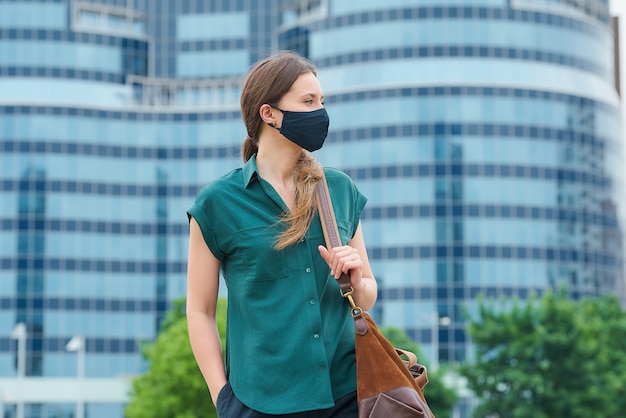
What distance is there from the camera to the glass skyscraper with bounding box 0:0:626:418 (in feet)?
288

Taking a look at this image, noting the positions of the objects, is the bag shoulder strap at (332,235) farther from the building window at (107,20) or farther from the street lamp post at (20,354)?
the building window at (107,20)

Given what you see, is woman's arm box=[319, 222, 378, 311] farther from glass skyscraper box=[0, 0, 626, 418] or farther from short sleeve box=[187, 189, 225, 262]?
glass skyscraper box=[0, 0, 626, 418]

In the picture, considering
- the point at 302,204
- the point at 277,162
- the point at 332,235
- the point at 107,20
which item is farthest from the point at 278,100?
the point at 107,20

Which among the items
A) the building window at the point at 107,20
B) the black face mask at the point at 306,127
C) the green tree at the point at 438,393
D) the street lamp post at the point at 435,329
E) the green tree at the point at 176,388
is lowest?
the street lamp post at the point at 435,329

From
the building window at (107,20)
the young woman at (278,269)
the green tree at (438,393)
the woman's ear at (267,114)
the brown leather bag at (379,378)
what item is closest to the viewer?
the brown leather bag at (379,378)

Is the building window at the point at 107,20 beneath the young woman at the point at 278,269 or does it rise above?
above

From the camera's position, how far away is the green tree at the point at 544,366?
4844 centimetres

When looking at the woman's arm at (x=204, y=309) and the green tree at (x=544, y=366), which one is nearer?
the woman's arm at (x=204, y=309)

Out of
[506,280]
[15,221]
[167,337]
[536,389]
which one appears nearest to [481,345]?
[536,389]

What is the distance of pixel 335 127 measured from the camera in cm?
9100

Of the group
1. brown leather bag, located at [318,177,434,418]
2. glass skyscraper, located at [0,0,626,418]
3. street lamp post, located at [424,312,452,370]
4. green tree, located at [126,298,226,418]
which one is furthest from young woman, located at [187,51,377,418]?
glass skyscraper, located at [0,0,626,418]

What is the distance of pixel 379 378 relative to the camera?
4.50 m

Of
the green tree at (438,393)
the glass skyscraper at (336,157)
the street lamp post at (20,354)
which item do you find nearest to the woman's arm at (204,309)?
the green tree at (438,393)

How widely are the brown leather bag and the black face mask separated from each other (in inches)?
21.8
